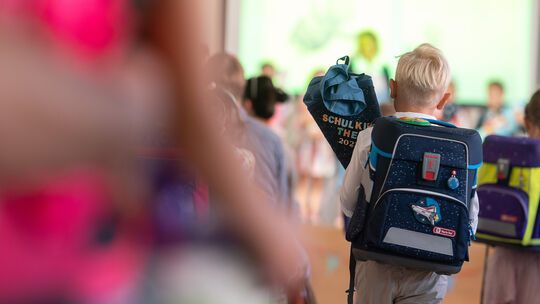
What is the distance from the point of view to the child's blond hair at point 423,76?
7.88ft

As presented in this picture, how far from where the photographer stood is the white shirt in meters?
2.38

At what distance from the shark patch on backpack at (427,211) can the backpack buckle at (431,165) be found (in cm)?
8

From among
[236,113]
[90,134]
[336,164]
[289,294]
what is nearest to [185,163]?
[90,134]

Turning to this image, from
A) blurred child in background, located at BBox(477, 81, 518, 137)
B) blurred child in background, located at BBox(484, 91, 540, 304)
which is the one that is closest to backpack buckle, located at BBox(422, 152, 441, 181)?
blurred child in background, located at BBox(484, 91, 540, 304)

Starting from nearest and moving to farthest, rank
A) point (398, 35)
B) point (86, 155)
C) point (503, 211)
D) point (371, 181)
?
point (86, 155), point (371, 181), point (503, 211), point (398, 35)

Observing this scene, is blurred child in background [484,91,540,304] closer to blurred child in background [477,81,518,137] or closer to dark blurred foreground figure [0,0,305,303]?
dark blurred foreground figure [0,0,305,303]

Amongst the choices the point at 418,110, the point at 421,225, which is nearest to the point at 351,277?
the point at 421,225

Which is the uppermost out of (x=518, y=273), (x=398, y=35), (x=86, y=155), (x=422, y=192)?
(x=398, y=35)

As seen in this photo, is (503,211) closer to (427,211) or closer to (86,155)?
(427,211)

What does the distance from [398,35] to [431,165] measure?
29.1ft

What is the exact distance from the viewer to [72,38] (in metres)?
0.65

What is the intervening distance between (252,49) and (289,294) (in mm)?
10993

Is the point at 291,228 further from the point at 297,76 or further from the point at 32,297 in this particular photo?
the point at 297,76

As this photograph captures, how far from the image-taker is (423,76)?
2.40 meters
